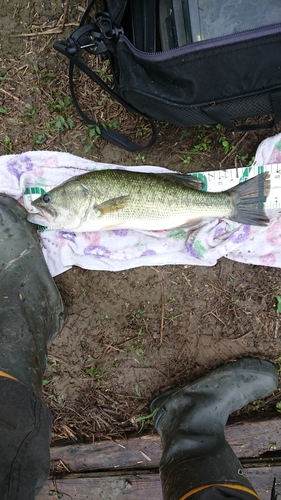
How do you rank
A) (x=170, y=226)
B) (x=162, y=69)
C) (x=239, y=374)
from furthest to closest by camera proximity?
(x=239, y=374) → (x=170, y=226) → (x=162, y=69)

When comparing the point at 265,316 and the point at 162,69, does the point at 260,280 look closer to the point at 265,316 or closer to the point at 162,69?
the point at 265,316

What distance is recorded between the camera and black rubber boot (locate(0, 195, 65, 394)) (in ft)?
8.50

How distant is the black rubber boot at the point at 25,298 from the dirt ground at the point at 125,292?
0.95 ft

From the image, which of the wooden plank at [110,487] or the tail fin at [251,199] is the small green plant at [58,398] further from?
the tail fin at [251,199]

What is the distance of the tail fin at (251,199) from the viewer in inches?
116

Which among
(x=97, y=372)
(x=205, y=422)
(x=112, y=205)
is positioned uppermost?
(x=112, y=205)

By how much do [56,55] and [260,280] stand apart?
2650 millimetres

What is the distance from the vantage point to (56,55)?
11.0ft

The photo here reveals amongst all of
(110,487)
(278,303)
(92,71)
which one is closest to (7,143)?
(92,71)

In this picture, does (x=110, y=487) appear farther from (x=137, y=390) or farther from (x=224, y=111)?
(x=224, y=111)

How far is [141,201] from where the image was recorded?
2.94 metres

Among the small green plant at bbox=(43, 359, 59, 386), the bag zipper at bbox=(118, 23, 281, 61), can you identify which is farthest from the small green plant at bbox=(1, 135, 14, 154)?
the small green plant at bbox=(43, 359, 59, 386)

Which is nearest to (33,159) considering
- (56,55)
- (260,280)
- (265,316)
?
(56,55)

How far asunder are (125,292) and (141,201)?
0.88 meters
